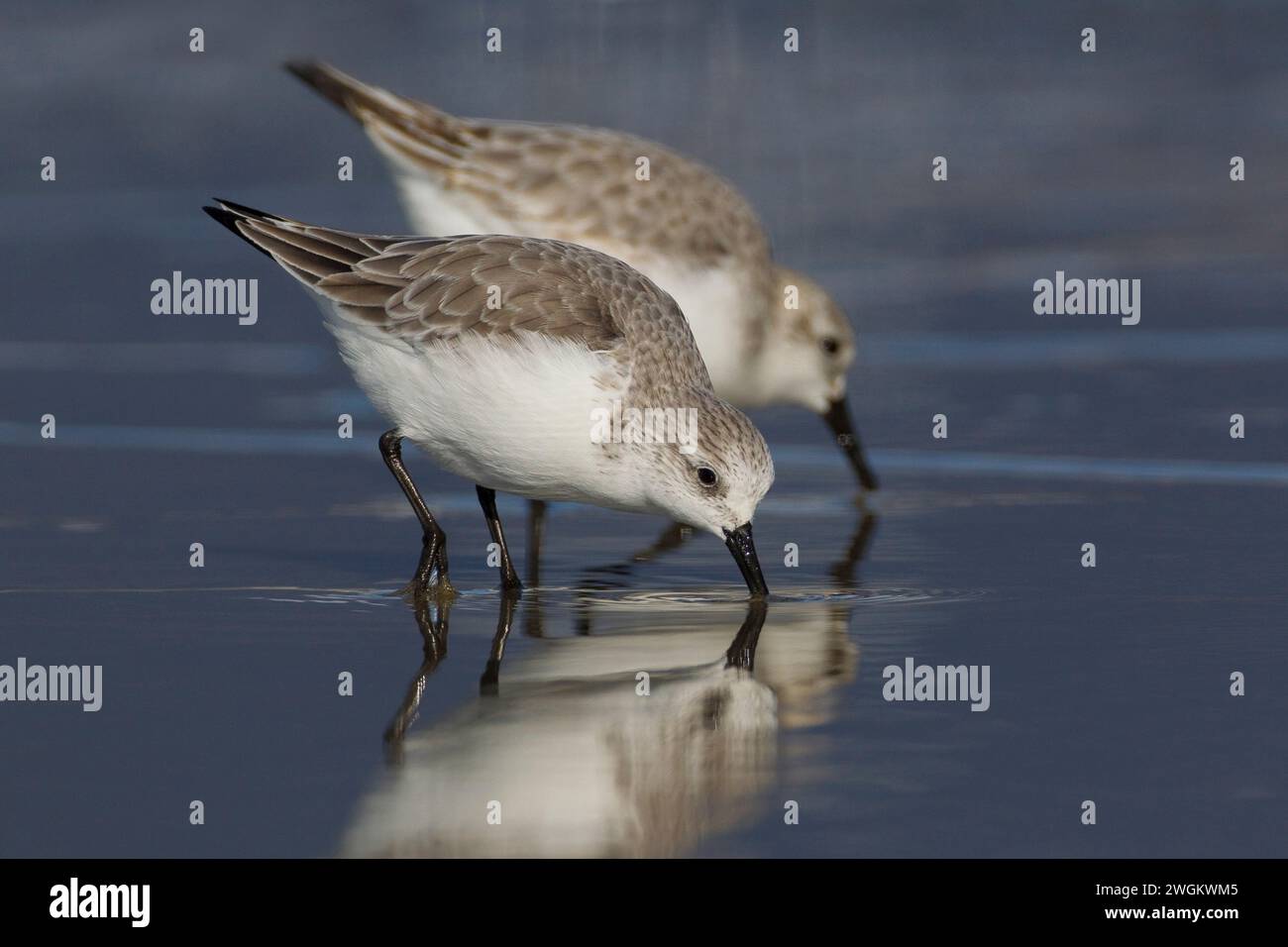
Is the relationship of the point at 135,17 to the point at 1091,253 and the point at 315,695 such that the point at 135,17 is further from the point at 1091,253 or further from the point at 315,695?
the point at 315,695

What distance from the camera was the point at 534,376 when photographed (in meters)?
7.62

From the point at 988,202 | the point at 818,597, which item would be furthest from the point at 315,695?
the point at 988,202

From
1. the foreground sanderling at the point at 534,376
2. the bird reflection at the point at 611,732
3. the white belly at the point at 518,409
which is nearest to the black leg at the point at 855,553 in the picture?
the bird reflection at the point at 611,732

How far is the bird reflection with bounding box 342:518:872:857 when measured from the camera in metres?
5.45

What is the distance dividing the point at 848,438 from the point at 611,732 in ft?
16.0

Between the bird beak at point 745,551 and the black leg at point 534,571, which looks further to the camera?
the bird beak at point 745,551

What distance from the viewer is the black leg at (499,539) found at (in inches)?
326

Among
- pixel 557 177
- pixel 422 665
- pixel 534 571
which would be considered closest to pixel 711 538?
pixel 534 571

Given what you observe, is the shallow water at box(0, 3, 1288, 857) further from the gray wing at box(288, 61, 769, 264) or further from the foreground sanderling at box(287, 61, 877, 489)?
the gray wing at box(288, 61, 769, 264)

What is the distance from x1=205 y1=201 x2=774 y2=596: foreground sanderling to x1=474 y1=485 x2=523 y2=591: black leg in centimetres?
1

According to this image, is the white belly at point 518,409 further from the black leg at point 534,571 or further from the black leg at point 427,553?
the black leg at point 534,571

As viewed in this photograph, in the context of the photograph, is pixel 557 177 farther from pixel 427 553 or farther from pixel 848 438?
pixel 427 553

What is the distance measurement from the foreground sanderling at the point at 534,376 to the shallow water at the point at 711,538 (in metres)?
0.46

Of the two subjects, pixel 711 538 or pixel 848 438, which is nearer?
pixel 711 538
